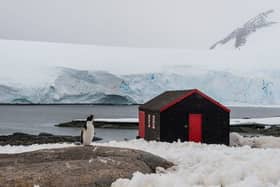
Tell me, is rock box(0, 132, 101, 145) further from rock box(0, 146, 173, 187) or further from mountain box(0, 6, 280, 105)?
mountain box(0, 6, 280, 105)

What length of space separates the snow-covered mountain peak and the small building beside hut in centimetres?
7391

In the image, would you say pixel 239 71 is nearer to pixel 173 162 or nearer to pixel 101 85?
pixel 101 85

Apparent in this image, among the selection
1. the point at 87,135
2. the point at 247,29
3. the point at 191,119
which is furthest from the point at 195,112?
the point at 247,29

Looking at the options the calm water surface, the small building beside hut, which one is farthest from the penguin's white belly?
the calm water surface

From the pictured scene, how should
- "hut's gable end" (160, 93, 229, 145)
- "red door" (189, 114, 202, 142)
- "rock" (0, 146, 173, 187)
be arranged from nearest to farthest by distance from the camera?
"rock" (0, 146, 173, 187) < "hut's gable end" (160, 93, 229, 145) < "red door" (189, 114, 202, 142)

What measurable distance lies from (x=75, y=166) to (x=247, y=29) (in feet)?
300

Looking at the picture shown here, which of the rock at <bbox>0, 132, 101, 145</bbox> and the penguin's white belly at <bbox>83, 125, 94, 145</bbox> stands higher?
the penguin's white belly at <bbox>83, 125, 94, 145</bbox>

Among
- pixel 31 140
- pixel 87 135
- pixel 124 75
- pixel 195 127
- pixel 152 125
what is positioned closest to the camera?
pixel 87 135

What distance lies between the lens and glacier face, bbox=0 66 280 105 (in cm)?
5147

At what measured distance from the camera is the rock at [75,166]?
6.61 meters

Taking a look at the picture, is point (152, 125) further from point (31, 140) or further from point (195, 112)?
point (31, 140)

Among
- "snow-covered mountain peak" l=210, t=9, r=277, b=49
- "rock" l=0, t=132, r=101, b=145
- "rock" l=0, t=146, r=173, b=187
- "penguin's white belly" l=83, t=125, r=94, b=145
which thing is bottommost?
"rock" l=0, t=132, r=101, b=145

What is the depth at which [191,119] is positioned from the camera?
17.0 m

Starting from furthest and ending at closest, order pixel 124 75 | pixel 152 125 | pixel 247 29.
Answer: pixel 247 29 < pixel 124 75 < pixel 152 125
